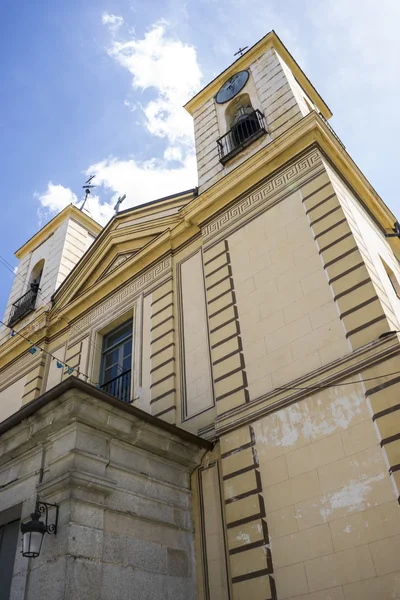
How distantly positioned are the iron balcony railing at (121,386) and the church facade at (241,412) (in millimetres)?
53

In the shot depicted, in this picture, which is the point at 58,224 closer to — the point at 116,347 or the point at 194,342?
the point at 116,347

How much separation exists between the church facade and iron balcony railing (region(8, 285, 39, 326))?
15.2 ft

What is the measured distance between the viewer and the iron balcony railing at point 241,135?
13.0 metres

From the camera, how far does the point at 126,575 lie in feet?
22.5

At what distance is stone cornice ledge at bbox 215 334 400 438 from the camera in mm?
7427

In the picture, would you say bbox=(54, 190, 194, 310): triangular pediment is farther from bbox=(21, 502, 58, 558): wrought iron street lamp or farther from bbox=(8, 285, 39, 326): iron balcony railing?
bbox=(21, 502, 58, 558): wrought iron street lamp

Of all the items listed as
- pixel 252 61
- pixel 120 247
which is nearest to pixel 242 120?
pixel 252 61

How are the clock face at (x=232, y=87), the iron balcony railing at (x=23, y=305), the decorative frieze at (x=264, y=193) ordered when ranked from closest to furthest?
1. the decorative frieze at (x=264, y=193)
2. the clock face at (x=232, y=87)
3. the iron balcony railing at (x=23, y=305)

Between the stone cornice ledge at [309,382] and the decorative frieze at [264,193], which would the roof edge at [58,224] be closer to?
the decorative frieze at [264,193]

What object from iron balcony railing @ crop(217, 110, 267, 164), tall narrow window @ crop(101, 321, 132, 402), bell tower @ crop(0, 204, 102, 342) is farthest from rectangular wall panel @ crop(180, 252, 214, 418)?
bell tower @ crop(0, 204, 102, 342)

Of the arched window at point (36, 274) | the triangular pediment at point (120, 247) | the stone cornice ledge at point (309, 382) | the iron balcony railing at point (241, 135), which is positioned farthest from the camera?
the arched window at point (36, 274)

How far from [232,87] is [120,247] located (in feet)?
17.8

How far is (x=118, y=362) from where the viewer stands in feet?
40.6

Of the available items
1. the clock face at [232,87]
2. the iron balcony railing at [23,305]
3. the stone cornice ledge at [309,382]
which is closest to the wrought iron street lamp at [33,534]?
the stone cornice ledge at [309,382]
